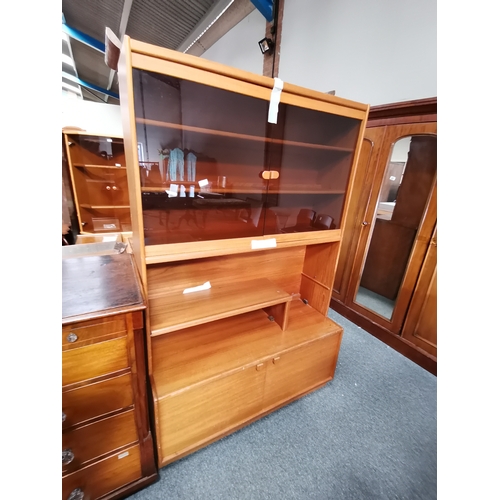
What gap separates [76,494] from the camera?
0.90 m

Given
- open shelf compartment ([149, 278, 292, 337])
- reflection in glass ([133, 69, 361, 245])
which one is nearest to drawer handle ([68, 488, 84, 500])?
open shelf compartment ([149, 278, 292, 337])

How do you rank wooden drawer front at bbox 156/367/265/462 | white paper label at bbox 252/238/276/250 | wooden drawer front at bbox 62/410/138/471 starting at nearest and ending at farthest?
wooden drawer front at bbox 62/410/138/471 → wooden drawer front at bbox 156/367/265/462 → white paper label at bbox 252/238/276/250

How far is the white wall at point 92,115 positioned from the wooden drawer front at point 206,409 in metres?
3.68

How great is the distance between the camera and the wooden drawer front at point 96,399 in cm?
81

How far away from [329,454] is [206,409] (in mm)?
746

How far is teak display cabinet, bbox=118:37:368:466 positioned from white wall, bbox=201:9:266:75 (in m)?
2.76

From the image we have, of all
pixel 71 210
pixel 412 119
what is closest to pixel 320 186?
pixel 412 119

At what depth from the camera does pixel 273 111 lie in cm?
105

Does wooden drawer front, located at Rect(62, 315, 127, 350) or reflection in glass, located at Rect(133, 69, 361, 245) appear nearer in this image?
wooden drawer front, located at Rect(62, 315, 127, 350)

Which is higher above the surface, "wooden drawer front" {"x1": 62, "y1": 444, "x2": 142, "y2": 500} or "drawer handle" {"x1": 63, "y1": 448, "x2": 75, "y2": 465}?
"drawer handle" {"x1": 63, "y1": 448, "x2": 75, "y2": 465}

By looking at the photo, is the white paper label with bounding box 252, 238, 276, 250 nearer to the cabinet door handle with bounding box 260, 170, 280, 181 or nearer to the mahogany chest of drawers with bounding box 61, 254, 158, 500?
the cabinet door handle with bounding box 260, 170, 280, 181

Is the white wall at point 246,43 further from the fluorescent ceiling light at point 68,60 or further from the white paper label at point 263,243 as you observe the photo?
the white paper label at point 263,243

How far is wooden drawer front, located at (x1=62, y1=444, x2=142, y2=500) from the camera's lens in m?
0.90
